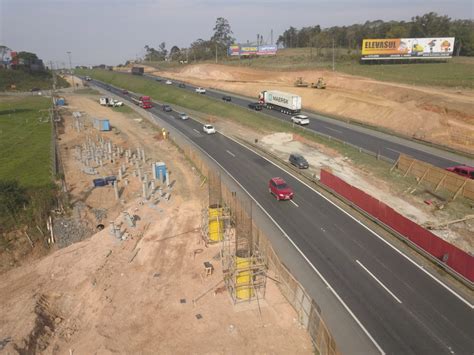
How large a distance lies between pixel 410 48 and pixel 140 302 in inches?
4414

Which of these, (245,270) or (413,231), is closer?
(245,270)

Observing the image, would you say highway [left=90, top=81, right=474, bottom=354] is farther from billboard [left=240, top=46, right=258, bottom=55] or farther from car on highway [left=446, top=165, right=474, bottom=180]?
billboard [left=240, top=46, right=258, bottom=55]

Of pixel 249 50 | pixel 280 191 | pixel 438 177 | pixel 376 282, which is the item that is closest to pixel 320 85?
pixel 438 177

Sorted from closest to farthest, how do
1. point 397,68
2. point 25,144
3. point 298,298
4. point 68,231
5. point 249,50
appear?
point 298,298, point 68,231, point 25,144, point 397,68, point 249,50

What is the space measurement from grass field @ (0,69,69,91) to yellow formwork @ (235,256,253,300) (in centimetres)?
13171

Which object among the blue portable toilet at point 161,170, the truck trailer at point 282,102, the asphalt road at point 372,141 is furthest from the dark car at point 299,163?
the truck trailer at point 282,102

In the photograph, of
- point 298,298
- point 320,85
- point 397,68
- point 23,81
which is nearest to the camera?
point 298,298

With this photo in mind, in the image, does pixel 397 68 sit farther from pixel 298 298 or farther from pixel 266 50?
pixel 298 298

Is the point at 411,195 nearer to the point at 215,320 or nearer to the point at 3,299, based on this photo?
the point at 215,320

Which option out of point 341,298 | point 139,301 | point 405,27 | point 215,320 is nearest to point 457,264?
point 341,298

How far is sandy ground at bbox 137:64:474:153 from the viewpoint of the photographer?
54.8 meters

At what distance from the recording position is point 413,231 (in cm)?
2623

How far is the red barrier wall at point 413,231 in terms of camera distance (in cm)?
2256

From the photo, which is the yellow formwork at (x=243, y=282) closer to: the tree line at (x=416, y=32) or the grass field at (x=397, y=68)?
the grass field at (x=397, y=68)
